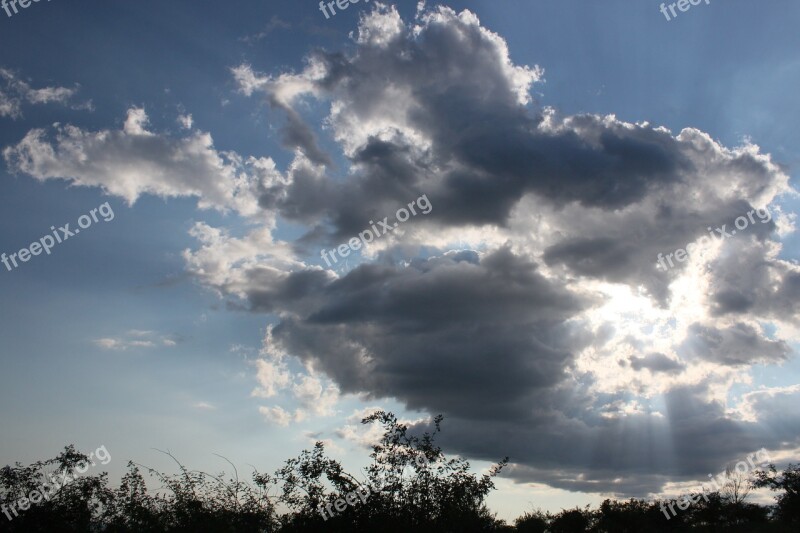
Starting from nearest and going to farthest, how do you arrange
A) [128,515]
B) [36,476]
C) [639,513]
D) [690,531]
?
1. [128,515]
2. [36,476]
3. [690,531]
4. [639,513]

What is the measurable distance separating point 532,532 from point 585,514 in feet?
26.8

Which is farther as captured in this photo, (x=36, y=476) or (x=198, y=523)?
(x=36, y=476)

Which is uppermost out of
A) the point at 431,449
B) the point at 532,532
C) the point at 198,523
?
the point at 431,449

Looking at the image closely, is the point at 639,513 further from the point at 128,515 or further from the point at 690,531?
the point at 128,515

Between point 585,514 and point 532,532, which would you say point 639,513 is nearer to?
point 585,514

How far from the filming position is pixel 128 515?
40.7m

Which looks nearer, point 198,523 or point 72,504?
point 198,523

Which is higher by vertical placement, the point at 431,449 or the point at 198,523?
the point at 431,449

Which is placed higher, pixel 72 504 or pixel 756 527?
pixel 72 504

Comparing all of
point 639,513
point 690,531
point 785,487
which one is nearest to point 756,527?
point 785,487

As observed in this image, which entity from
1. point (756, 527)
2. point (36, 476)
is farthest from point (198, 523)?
point (756, 527)

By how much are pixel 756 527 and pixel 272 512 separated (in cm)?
5515

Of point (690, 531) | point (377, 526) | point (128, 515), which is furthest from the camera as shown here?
point (690, 531)

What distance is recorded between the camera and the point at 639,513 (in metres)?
83.2
